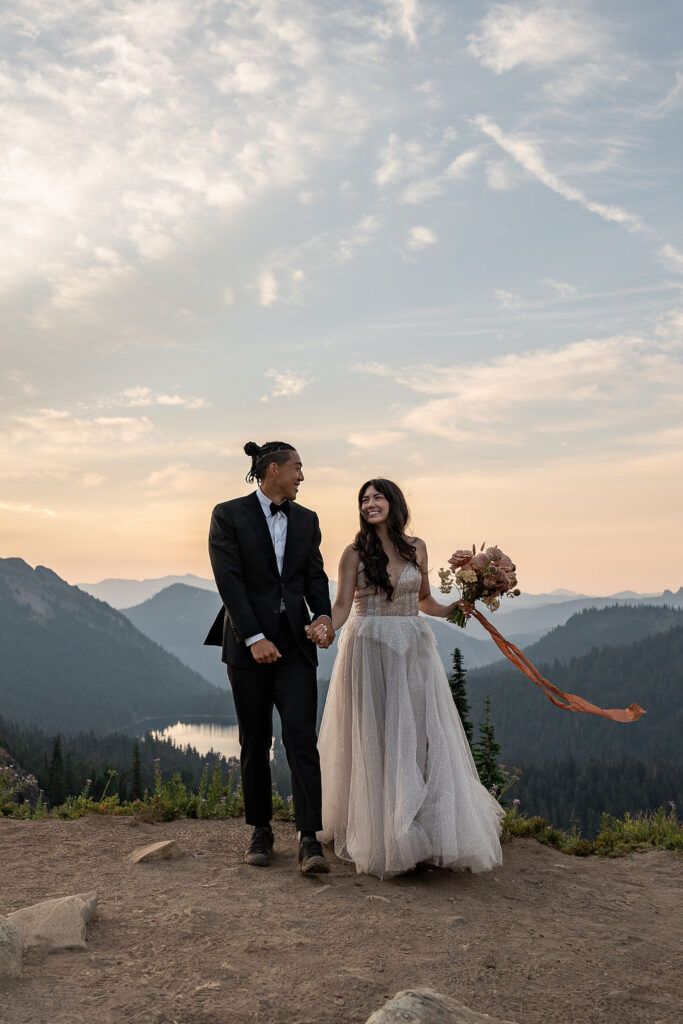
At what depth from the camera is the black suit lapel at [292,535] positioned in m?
5.83

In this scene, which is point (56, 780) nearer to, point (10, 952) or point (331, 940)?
point (331, 940)

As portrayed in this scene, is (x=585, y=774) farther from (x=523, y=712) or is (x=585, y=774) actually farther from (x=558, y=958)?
(x=558, y=958)

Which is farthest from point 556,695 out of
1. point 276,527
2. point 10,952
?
point 10,952

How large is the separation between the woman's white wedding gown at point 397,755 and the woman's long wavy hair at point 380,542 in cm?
10

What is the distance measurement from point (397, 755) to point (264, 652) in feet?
3.96

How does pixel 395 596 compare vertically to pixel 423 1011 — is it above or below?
above

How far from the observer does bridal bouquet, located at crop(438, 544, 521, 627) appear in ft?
20.8

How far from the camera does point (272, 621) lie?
5707mm

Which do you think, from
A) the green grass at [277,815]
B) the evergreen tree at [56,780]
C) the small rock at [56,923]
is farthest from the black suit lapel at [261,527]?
the evergreen tree at [56,780]

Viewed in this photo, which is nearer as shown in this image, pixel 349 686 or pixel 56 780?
pixel 349 686

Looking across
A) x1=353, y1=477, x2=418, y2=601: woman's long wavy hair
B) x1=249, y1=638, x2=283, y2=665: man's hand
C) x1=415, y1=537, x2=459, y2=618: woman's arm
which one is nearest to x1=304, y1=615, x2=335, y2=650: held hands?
x1=249, y1=638, x2=283, y2=665: man's hand

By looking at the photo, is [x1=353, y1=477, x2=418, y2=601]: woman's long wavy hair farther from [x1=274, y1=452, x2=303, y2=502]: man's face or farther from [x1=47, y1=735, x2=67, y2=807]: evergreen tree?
[x1=47, y1=735, x2=67, y2=807]: evergreen tree

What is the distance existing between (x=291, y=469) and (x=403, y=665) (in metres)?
1.65

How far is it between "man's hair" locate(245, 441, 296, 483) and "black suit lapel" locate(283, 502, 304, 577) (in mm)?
357
